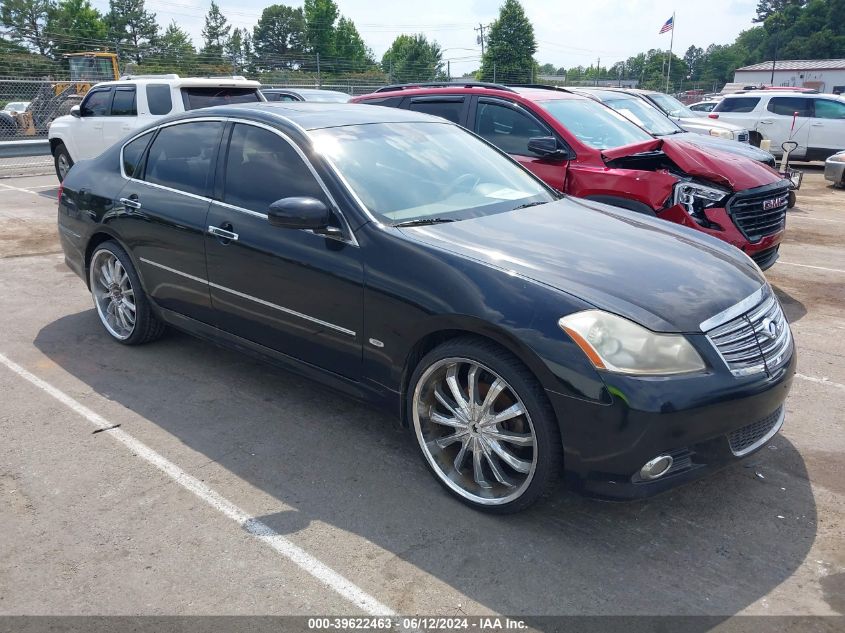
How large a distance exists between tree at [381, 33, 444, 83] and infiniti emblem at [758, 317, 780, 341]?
1283 inches

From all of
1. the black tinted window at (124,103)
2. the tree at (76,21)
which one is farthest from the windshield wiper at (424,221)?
the tree at (76,21)

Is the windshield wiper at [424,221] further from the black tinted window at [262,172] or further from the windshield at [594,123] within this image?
the windshield at [594,123]

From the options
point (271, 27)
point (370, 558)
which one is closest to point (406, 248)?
point (370, 558)

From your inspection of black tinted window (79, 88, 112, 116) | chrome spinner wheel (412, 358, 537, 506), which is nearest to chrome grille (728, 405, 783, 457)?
chrome spinner wheel (412, 358, 537, 506)

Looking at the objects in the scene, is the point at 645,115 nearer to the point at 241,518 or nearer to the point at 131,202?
the point at 131,202

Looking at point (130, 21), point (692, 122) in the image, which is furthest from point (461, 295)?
point (130, 21)

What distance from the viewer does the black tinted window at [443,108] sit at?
724cm

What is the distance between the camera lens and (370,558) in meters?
2.98

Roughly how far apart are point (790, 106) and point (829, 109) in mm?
836

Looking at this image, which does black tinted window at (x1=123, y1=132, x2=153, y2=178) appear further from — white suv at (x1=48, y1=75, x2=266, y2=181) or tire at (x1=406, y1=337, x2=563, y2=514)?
white suv at (x1=48, y1=75, x2=266, y2=181)

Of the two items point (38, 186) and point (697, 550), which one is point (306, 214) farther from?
point (38, 186)

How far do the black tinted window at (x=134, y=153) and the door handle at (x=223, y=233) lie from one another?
116cm

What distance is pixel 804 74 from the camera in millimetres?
77562

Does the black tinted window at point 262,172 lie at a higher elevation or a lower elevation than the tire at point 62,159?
higher
